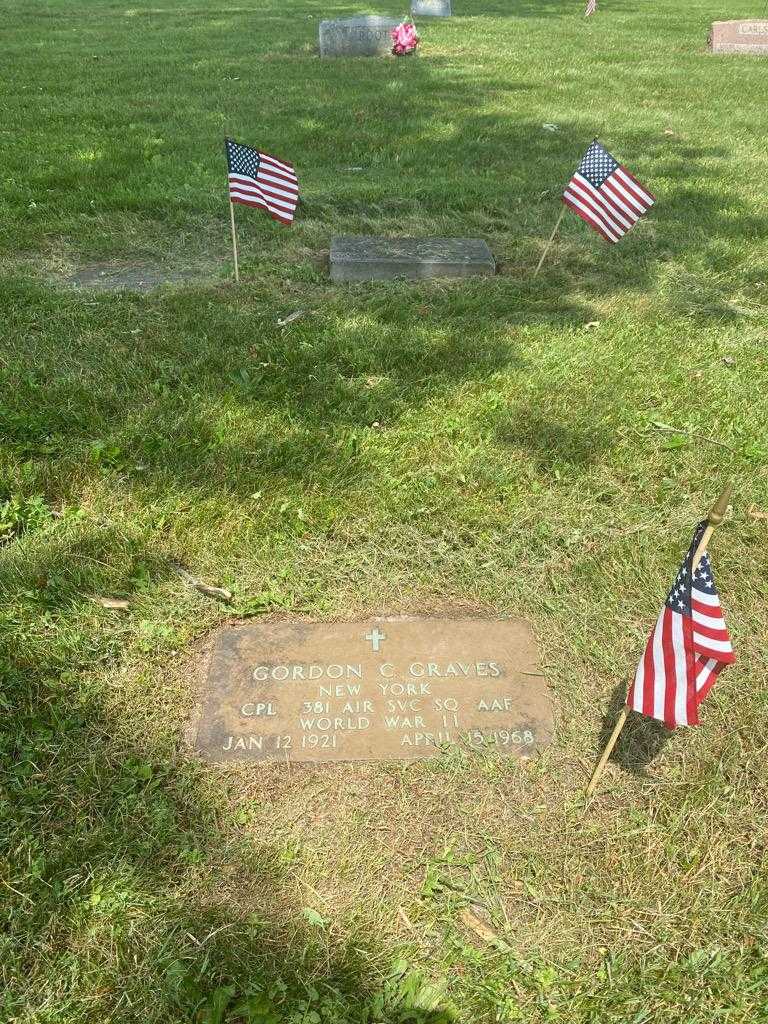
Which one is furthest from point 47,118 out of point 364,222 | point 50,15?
point 50,15

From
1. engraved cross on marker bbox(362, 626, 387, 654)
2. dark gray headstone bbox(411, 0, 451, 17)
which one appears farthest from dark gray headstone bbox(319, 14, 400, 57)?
engraved cross on marker bbox(362, 626, 387, 654)

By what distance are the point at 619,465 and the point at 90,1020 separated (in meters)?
3.31

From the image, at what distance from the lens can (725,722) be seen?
2.72 meters

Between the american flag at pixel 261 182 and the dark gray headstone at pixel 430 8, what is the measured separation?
16.9 m

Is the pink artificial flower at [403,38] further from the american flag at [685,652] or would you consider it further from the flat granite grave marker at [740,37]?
the american flag at [685,652]

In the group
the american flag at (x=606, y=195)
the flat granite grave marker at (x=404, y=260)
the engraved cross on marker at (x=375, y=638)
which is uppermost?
the american flag at (x=606, y=195)

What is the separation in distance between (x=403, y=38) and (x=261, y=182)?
10.8m

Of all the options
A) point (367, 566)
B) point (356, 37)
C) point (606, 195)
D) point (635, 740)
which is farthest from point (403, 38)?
point (635, 740)

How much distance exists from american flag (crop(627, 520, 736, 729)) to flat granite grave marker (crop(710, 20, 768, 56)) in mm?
17569

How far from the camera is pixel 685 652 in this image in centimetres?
212

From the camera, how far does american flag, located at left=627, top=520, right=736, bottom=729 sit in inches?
81.1

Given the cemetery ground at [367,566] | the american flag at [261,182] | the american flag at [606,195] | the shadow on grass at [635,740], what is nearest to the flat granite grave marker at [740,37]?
the cemetery ground at [367,566]

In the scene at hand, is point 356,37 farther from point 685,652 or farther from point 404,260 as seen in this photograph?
point 685,652

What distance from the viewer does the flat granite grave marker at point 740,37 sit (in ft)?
48.7
